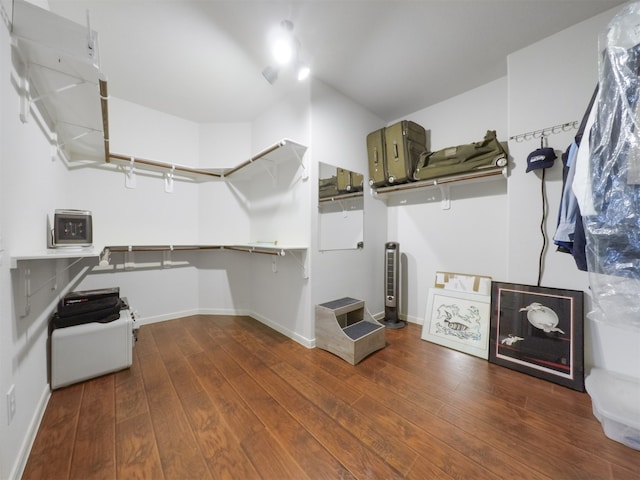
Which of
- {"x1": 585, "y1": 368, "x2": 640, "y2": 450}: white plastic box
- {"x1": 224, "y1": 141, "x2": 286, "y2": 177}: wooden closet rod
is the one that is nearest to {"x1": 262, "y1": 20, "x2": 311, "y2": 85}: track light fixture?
{"x1": 224, "y1": 141, "x2": 286, "y2": 177}: wooden closet rod

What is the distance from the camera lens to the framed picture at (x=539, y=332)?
1655mm

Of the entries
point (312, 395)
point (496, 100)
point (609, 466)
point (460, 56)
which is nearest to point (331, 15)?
point (460, 56)

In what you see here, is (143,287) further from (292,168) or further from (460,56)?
(460,56)

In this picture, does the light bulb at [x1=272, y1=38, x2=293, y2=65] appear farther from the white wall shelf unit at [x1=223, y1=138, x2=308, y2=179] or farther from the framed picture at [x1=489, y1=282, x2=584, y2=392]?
the framed picture at [x1=489, y1=282, x2=584, y2=392]

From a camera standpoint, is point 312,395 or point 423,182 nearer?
point 312,395

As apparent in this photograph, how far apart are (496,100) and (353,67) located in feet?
4.83

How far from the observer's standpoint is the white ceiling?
1.59 m

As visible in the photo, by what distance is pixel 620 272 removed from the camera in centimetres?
97

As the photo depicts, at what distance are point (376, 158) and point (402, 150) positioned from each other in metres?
0.31

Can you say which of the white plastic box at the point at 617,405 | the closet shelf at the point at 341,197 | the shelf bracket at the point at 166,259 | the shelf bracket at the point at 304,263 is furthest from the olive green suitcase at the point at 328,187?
the white plastic box at the point at 617,405

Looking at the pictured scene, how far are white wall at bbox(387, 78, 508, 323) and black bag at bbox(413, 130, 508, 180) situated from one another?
1.27 ft

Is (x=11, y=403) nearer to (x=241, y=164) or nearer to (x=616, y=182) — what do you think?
(x=241, y=164)

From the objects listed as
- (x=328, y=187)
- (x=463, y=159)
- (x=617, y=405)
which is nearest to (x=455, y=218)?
(x=463, y=159)

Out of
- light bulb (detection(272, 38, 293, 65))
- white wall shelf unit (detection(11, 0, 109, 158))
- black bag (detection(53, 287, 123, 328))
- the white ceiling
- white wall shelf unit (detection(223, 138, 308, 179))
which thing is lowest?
black bag (detection(53, 287, 123, 328))
